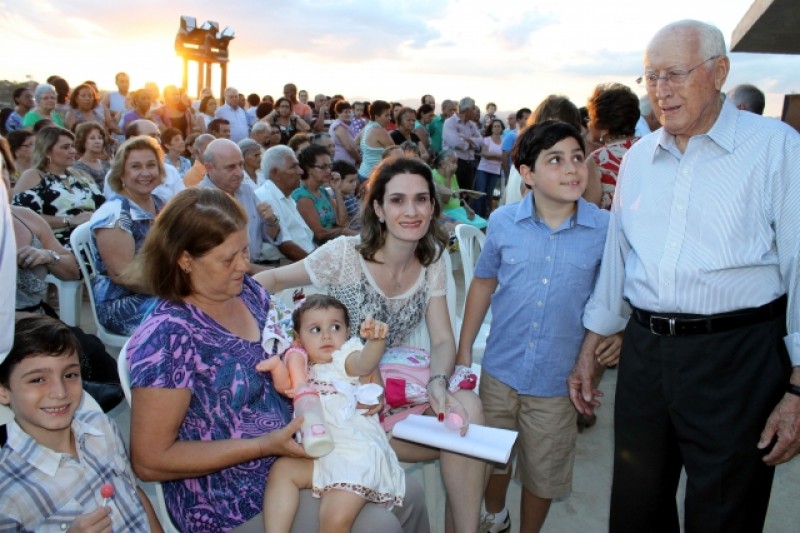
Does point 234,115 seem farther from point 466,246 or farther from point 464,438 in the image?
point 464,438

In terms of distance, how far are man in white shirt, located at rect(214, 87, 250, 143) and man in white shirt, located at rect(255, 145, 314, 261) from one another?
441 cm

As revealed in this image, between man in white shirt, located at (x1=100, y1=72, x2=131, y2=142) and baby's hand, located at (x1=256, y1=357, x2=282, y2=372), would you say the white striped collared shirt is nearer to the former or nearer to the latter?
baby's hand, located at (x1=256, y1=357, x2=282, y2=372)

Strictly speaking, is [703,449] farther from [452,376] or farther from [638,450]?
[452,376]

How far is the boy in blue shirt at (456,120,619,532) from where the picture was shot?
7.47 ft

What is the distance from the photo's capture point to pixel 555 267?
89.5 inches

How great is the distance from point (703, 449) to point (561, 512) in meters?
1.15

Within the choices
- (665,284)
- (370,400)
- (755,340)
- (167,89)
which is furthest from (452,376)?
(167,89)

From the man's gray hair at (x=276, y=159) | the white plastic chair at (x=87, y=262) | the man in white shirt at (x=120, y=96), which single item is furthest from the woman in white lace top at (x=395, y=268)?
the man in white shirt at (x=120, y=96)

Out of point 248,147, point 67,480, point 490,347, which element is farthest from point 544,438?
point 248,147

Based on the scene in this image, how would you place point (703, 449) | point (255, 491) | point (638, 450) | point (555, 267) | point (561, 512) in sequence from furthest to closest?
point (561, 512), point (555, 267), point (638, 450), point (703, 449), point (255, 491)

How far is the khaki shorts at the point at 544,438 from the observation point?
234 centimetres

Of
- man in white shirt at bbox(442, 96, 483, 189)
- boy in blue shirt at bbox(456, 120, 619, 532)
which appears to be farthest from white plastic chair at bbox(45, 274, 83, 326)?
man in white shirt at bbox(442, 96, 483, 189)

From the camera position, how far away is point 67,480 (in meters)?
1.63

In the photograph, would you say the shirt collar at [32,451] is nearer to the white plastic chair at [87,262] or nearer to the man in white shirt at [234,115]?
the white plastic chair at [87,262]
